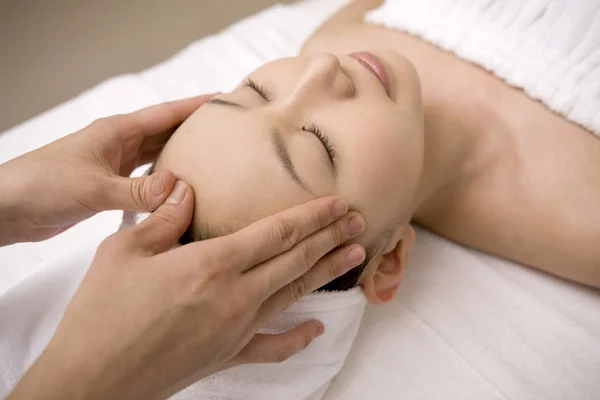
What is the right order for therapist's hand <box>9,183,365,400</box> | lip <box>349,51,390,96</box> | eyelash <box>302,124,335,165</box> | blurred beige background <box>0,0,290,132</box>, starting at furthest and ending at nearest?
blurred beige background <box>0,0,290,132</box> → lip <box>349,51,390,96</box> → eyelash <box>302,124,335,165</box> → therapist's hand <box>9,183,365,400</box>

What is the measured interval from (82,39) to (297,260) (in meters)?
1.86

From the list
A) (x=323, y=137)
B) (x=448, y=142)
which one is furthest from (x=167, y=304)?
(x=448, y=142)

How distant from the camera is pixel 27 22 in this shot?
1957 millimetres

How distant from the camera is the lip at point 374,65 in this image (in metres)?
0.94

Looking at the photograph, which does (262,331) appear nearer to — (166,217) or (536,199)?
(166,217)

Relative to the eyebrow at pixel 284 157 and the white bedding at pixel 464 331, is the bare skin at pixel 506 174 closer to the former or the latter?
the white bedding at pixel 464 331

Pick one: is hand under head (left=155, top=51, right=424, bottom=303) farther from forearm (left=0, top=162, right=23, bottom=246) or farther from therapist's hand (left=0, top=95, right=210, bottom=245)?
forearm (left=0, top=162, right=23, bottom=246)

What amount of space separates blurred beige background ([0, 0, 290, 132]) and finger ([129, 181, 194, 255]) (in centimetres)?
162

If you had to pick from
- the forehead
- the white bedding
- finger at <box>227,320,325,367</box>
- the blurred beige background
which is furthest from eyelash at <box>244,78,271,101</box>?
the blurred beige background

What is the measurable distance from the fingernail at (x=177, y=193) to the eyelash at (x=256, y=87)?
25cm

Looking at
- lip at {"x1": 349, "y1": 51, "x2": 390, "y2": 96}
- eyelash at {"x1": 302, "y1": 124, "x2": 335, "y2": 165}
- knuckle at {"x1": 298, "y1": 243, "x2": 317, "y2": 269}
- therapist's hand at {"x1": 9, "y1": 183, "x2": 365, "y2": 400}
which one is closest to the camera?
therapist's hand at {"x1": 9, "y1": 183, "x2": 365, "y2": 400}

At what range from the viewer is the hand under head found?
2.50ft

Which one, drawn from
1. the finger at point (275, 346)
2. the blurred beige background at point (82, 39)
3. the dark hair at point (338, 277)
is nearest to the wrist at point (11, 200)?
the dark hair at point (338, 277)

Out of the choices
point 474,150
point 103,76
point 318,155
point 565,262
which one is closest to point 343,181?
point 318,155
